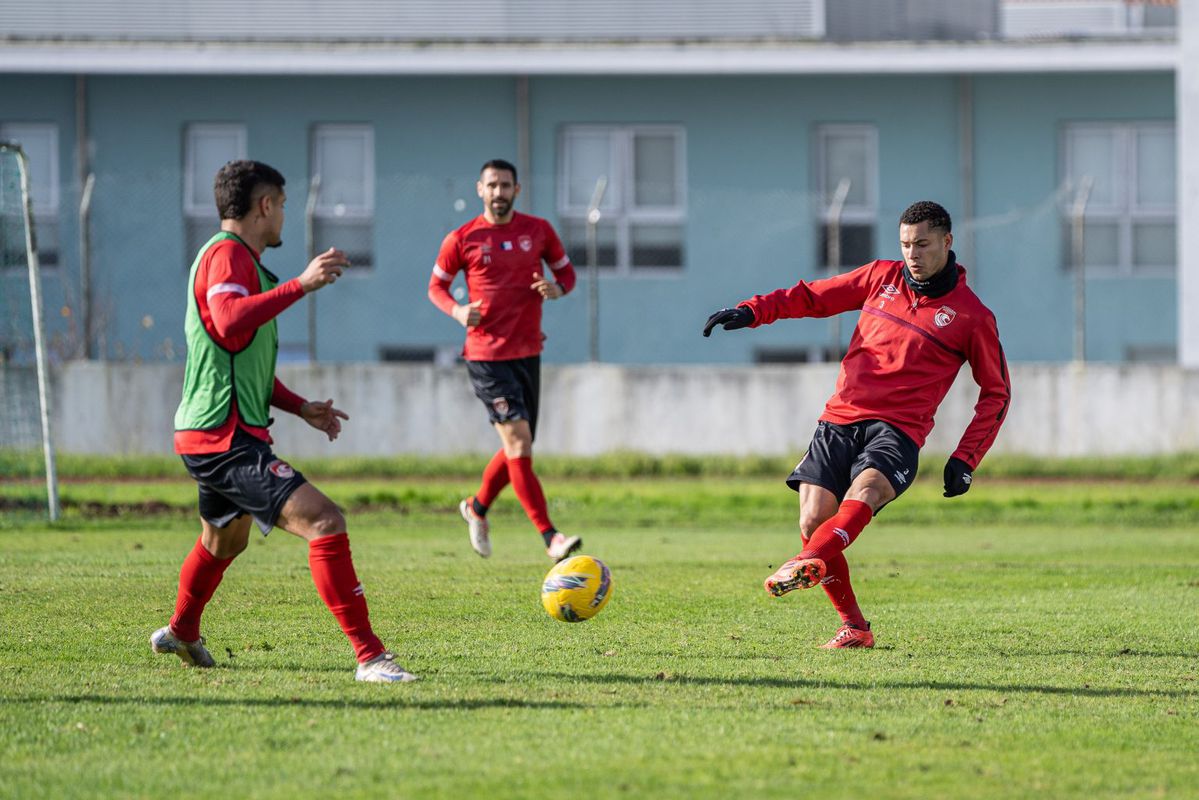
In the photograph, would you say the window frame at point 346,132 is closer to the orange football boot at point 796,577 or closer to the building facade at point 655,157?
the building facade at point 655,157

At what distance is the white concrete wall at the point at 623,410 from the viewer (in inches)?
787

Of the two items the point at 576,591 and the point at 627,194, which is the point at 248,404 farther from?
the point at 627,194

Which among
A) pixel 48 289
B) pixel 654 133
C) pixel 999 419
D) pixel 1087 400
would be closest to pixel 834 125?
pixel 654 133

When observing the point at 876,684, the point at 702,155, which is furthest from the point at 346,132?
the point at 876,684

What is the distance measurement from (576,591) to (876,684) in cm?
163

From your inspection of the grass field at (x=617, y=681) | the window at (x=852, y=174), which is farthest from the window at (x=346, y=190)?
the grass field at (x=617, y=681)

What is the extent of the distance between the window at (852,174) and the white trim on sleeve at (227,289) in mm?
19351

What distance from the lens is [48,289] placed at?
2348 cm

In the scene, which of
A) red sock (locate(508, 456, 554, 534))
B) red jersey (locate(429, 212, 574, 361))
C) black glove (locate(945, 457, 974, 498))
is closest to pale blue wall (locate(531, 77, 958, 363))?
red jersey (locate(429, 212, 574, 361))

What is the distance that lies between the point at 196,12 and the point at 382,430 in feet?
32.7

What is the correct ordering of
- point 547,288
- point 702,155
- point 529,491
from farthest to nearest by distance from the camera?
point 702,155 < point 529,491 < point 547,288

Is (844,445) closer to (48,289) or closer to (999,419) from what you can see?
(999,419)

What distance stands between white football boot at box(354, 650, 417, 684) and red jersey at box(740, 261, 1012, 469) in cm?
241

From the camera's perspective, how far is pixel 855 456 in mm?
7871
